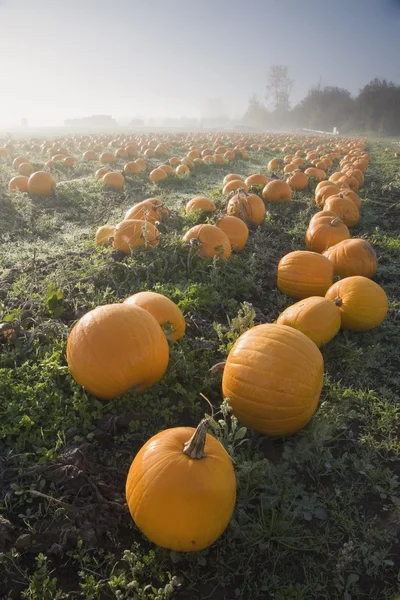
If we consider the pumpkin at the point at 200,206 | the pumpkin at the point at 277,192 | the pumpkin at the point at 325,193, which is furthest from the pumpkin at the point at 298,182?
the pumpkin at the point at 200,206

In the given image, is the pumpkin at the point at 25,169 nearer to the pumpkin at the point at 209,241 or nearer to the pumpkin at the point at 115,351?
the pumpkin at the point at 209,241

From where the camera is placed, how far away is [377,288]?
14.0ft

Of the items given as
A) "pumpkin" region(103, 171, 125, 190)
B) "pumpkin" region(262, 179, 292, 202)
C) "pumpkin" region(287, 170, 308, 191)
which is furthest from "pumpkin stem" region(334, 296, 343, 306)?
"pumpkin" region(103, 171, 125, 190)

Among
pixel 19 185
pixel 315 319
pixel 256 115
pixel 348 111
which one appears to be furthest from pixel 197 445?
pixel 256 115

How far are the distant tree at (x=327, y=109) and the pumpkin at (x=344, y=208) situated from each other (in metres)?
55.1

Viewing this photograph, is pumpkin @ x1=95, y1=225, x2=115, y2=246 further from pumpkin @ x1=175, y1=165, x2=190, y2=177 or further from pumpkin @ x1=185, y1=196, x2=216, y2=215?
pumpkin @ x1=175, y1=165, x2=190, y2=177

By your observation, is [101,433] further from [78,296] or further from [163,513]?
[78,296]

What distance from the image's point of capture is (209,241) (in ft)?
18.0

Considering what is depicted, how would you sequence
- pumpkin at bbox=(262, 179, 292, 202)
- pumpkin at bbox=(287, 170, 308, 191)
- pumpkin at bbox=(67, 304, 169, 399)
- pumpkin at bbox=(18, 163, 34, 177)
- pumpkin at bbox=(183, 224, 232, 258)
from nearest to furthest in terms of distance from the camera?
1. pumpkin at bbox=(67, 304, 169, 399)
2. pumpkin at bbox=(183, 224, 232, 258)
3. pumpkin at bbox=(262, 179, 292, 202)
4. pumpkin at bbox=(287, 170, 308, 191)
5. pumpkin at bbox=(18, 163, 34, 177)

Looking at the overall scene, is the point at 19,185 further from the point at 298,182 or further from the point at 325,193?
the point at 325,193

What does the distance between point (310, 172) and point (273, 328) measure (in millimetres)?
9814

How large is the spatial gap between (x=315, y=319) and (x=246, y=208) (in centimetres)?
380

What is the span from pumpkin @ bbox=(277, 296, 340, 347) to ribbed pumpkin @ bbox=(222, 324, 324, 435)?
864mm

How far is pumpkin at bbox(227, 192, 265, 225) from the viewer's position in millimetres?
7090
